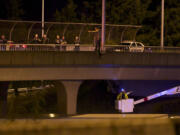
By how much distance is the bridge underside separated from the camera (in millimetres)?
23438

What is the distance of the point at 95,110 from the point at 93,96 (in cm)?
436

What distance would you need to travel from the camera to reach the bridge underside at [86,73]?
23.4 meters

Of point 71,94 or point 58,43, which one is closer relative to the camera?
point 71,94

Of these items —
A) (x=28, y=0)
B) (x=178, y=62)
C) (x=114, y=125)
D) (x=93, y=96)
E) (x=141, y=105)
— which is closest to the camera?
(x=114, y=125)

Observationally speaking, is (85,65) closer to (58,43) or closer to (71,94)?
(71,94)

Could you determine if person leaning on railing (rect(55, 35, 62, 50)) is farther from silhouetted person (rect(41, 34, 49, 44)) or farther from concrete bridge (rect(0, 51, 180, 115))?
concrete bridge (rect(0, 51, 180, 115))

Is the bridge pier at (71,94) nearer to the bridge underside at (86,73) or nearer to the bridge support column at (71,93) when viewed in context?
the bridge support column at (71,93)

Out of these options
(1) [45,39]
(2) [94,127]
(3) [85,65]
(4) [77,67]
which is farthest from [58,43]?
(2) [94,127]

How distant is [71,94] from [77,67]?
236cm

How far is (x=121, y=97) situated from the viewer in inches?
1169

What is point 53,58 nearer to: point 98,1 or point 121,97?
point 121,97

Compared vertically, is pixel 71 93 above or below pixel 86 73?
below

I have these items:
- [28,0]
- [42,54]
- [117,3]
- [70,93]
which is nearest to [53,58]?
[42,54]

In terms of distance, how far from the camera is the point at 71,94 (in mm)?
26203
